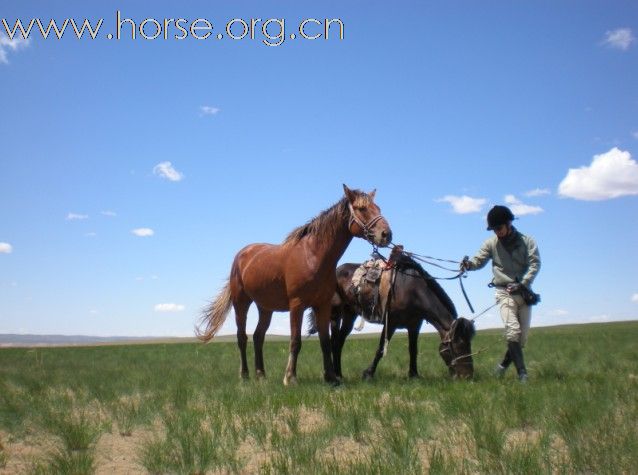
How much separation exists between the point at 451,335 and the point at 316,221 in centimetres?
254

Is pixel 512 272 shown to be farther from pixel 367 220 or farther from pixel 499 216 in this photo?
pixel 367 220

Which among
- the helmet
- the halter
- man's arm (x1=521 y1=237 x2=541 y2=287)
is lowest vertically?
man's arm (x1=521 y1=237 x2=541 y2=287)

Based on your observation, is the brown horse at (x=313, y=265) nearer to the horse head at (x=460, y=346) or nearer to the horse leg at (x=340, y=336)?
the horse leg at (x=340, y=336)

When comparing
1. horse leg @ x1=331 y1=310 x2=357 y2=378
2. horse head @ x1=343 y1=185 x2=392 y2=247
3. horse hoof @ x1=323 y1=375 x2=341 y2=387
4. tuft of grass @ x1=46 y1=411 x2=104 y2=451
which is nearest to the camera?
tuft of grass @ x1=46 y1=411 x2=104 y2=451

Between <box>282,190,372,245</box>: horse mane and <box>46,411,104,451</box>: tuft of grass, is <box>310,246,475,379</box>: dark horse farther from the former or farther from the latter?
<box>46,411,104,451</box>: tuft of grass

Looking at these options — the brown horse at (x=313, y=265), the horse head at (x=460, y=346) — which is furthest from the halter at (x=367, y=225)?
the horse head at (x=460, y=346)

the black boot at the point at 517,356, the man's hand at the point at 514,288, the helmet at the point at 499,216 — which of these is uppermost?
the helmet at the point at 499,216

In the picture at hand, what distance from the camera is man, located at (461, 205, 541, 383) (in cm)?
834

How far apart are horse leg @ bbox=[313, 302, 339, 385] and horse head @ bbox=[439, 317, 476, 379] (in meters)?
1.69

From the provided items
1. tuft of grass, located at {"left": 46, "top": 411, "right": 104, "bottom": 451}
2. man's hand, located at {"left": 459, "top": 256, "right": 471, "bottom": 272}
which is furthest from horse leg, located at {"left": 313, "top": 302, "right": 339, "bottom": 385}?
tuft of grass, located at {"left": 46, "top": 411, "right": 104, "bottom": 451}

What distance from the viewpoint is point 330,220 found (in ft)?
28.0

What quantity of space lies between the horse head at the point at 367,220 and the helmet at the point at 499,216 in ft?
5.26

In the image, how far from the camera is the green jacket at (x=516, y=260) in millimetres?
8375

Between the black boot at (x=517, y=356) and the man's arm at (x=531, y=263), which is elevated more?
the man's arm at (x=531, y=263)
